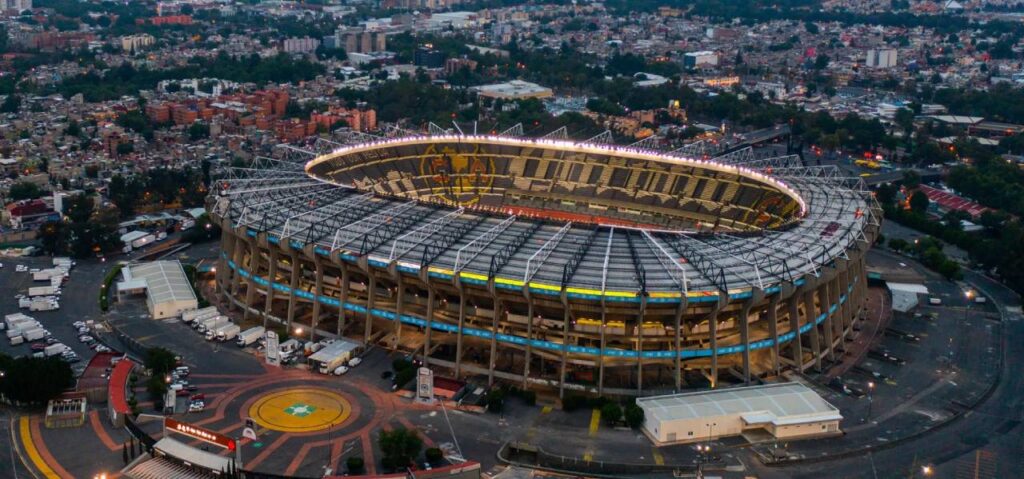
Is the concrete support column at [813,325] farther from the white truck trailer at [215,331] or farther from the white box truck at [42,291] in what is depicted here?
the white box truck at [42,291]

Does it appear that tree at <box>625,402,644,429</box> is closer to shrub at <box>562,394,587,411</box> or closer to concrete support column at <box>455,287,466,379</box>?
shrub at <box>562,394,587,411</box>

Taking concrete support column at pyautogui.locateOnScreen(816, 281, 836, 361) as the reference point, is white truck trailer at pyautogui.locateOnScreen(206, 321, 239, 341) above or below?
below

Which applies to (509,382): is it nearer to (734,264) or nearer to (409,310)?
(409,310)

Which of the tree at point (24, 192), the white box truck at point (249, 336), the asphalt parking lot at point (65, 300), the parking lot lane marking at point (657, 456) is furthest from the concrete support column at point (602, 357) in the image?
the tree at point (24, 192)

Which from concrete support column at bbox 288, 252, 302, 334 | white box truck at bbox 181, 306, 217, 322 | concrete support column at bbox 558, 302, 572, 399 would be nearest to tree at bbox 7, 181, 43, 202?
white box truck at bbox 181, 306, 217, 322

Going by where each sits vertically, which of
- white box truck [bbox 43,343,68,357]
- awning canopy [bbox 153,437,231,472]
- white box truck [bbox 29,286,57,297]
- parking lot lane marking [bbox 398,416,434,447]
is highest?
white box truck [bbox 29,286,57,297]

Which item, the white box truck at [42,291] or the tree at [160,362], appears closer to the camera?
the tree at [160,362]
